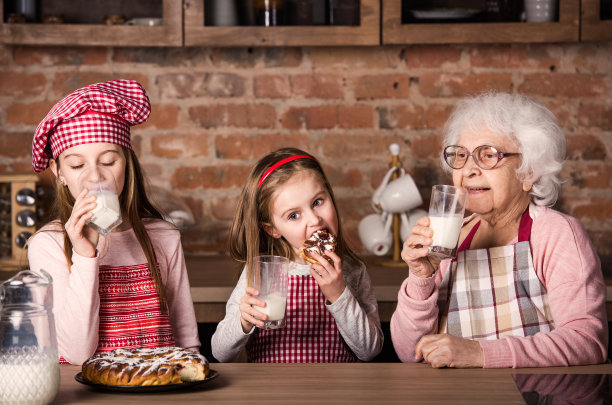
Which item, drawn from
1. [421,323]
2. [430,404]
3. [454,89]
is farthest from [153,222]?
[454,89]

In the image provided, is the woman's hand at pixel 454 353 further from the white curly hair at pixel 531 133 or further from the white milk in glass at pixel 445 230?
the white curly hair at pixel 531 133

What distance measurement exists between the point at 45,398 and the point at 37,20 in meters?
2.01

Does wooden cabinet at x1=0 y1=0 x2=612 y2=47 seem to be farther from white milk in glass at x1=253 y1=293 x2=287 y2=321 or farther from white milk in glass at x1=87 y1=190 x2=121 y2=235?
white milk in glass at x1=253 y1=293 x2=287 y2=321

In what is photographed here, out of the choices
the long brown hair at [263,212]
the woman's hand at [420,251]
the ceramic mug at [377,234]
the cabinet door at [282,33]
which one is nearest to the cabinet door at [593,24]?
the cabinet door at [282,33]

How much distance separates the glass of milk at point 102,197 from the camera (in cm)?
162

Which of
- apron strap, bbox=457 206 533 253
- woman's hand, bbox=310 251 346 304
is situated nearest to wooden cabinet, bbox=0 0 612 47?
apron strap, bbox=457 206 533 253

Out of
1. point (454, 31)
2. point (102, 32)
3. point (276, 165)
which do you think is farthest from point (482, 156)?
point (102, 32)

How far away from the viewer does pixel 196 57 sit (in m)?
2.96

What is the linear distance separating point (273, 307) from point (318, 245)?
1.04ft

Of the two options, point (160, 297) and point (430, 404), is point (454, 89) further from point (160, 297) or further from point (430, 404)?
point (430, 404)

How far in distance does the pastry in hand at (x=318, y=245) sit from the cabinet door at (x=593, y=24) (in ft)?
4.64

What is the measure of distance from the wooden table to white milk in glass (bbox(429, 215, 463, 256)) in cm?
25

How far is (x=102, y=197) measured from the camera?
1625mm

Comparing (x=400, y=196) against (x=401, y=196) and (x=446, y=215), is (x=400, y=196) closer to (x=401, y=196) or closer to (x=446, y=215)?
(x=401, y=196)
